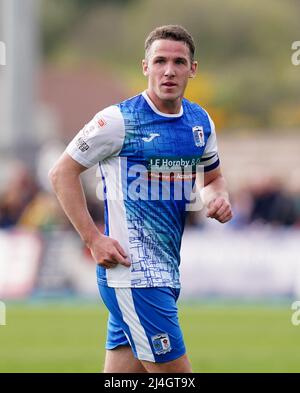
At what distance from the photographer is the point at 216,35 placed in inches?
2680

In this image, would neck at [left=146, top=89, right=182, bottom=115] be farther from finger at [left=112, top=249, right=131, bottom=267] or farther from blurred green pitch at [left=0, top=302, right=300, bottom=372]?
blurred green pitch at [left=0, top=302, right=300, bottom=372]

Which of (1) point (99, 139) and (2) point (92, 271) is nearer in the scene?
(1) point (99, 139)

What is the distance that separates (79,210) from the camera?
8.42m

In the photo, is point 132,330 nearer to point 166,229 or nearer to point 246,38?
point 166,229

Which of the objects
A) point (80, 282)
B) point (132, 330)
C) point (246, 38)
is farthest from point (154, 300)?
point (246, 38)

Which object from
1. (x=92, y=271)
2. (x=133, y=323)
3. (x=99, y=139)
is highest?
(x=99, y=139)

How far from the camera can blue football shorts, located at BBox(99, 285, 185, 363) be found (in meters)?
8.42

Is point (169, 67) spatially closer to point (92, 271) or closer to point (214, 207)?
point (214, 207)

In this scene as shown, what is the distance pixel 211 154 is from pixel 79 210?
1033mm

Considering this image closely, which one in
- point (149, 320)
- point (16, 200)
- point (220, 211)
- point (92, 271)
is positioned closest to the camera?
point (149, 320)

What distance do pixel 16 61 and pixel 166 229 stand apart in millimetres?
21461

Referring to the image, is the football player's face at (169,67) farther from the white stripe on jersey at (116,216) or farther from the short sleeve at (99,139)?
the white stripe on jersey at (116,216)

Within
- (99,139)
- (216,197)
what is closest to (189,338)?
(216,197)

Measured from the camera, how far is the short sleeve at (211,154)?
880 centimetres
